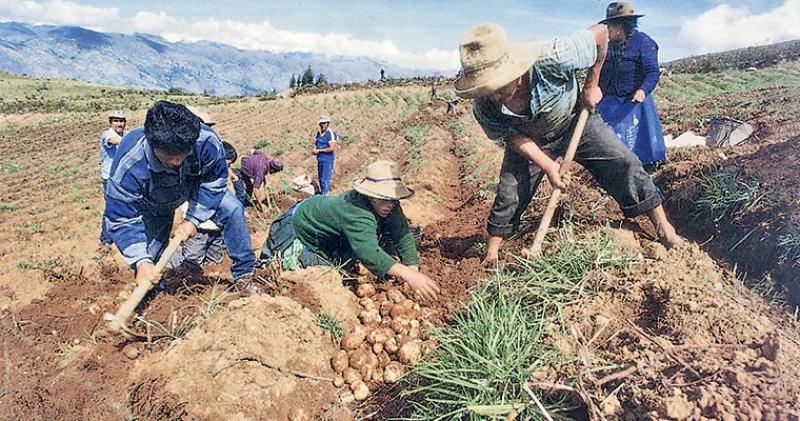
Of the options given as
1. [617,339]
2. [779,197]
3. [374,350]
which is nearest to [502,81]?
[617,339]

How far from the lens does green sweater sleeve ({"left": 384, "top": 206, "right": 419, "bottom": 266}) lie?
10.9 ft

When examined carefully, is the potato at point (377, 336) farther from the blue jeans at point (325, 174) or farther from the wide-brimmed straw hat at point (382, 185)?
the blue jeans at point (325, 174)

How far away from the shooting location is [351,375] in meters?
2.60

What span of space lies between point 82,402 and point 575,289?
7.61ft

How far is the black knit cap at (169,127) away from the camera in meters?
2.66

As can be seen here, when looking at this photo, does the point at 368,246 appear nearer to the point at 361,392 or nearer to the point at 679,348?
the point at 361,392

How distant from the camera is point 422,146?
10227 mm

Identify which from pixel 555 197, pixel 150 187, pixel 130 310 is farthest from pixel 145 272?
pixel 555 197

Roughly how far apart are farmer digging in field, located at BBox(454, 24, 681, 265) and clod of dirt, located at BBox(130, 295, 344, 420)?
1363 millimetres

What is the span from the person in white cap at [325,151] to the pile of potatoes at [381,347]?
5.41 metres

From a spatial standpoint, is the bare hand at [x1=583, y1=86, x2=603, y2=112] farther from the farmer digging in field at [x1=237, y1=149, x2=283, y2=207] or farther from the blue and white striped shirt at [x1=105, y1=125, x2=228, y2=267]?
the farmer digging in field at [x1=237, y1=149, x2=283, y2=207]

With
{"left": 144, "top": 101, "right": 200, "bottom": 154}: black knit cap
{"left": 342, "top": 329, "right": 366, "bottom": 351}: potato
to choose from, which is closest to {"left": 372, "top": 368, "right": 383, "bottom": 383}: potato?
{"left": 342, "top": 329, "right": 366, "bottom": 351}: potato

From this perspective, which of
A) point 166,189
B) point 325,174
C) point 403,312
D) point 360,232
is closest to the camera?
point 403,312

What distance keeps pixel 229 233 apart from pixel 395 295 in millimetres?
1432
